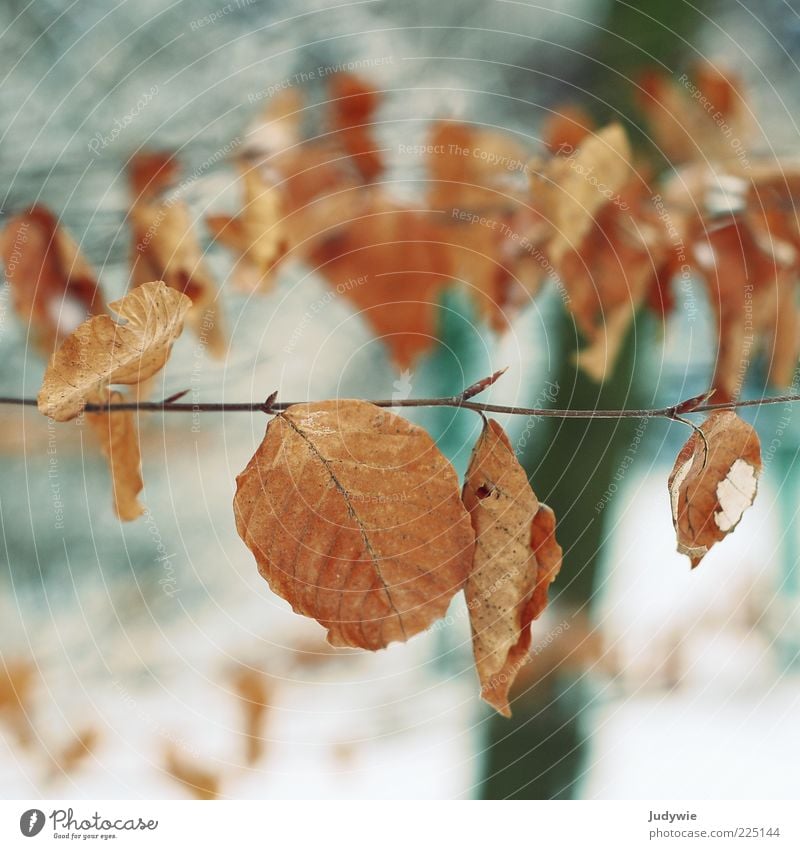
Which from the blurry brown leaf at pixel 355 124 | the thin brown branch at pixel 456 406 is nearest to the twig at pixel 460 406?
the thin brown branch at pixel 456 406

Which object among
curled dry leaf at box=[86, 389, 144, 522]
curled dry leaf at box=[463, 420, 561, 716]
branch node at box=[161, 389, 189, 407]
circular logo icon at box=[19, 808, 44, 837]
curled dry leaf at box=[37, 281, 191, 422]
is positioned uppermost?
curled dry leaf at box=[37, 281, 191, 422]

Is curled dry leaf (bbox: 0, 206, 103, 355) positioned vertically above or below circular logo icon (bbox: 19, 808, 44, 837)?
above

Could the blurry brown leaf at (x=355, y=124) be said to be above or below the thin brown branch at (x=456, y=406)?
above

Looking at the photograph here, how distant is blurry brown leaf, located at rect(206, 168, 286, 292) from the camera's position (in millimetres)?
385

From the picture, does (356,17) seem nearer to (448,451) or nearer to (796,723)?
(448,451)

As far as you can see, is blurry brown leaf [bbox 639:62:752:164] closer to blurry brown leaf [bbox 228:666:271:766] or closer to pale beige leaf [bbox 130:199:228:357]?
pale beige leaf [bbox 130:199:228:357]

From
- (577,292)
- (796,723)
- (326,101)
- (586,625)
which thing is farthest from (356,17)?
(796,723)

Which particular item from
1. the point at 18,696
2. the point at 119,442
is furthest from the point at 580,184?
the point at 18,696

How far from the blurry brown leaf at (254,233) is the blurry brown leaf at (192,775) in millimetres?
232

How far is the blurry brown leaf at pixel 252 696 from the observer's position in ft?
1.35

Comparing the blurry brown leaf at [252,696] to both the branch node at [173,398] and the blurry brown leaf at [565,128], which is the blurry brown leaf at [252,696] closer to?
the branch node at [173,398]

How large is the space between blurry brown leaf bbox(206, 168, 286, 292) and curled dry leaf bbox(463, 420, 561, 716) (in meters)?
0.13

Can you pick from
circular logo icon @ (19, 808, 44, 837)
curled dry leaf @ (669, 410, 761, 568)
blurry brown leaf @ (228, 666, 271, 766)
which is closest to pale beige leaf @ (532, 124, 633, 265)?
curled dry leaf @ (669, 410, 761, 568)

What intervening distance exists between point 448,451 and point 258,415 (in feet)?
0.30
